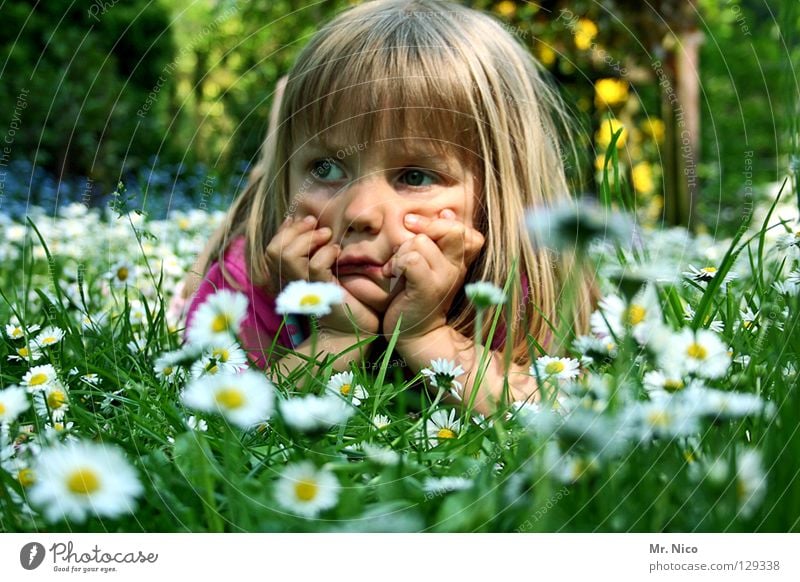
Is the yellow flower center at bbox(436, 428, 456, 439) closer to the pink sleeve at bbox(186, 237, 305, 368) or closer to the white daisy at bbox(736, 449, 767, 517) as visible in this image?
the white daisy at bbox(736, 449, 767, 517)

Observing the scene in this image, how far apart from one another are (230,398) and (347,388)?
0.26 metres

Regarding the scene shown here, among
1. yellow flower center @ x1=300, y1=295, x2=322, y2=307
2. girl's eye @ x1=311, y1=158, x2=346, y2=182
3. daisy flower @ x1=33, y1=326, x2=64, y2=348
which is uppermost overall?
girl's eye @ x1=311, y1=158, x2=346, y2=182

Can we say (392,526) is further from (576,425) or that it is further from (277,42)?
(277,42)

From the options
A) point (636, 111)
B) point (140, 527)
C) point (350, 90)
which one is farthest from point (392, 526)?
point (636, 111)

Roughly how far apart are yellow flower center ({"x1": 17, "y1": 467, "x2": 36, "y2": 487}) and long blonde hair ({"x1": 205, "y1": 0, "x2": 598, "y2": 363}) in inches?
25.9

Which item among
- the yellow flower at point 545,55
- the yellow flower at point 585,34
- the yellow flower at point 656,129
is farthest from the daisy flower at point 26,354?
the yellow flower at point 656,129

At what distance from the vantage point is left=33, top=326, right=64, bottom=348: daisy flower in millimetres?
956

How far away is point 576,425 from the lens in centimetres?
58

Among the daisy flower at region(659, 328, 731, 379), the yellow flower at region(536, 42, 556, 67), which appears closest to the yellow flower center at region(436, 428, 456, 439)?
the daisy flower at region(659, 328, 731, 379)

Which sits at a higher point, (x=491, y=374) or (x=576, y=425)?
(x=491, y=374)

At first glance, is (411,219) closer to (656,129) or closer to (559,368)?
(559,368)

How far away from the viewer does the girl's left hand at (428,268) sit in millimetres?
1104

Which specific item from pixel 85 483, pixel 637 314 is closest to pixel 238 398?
pixel 85 483
